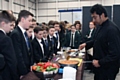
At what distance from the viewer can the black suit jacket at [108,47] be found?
73.5 inches

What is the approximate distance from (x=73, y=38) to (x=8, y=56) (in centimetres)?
351

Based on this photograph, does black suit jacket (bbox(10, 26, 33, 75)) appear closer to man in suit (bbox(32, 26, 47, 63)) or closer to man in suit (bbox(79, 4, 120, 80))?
man in suit (bbox(32, 26, 47, 63))

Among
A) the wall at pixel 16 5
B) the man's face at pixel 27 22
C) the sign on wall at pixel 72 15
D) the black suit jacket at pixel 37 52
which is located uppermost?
the wall at pixel 16 5

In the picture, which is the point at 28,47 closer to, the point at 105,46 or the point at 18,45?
the point at 18,45

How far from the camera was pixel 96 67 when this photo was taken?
6.85 feet

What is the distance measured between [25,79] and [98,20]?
1049mm

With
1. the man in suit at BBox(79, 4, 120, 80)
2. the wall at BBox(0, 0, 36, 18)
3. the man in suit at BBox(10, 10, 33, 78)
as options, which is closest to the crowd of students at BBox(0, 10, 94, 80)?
the man in suit at BBox(10, 10, 33, 78)

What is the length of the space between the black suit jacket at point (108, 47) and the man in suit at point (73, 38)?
9.52ft

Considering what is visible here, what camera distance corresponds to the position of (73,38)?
5.02 metres

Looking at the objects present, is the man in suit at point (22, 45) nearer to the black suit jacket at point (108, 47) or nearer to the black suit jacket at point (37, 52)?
the black suit jacket at point (37, 52)

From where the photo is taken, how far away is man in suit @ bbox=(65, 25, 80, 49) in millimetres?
4984

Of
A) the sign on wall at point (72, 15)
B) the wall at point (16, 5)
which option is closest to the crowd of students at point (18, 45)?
the wall at point (16, 5)

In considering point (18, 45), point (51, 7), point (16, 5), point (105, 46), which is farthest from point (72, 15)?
point (18, 45)

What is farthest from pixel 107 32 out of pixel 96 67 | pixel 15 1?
pixel 15 1
